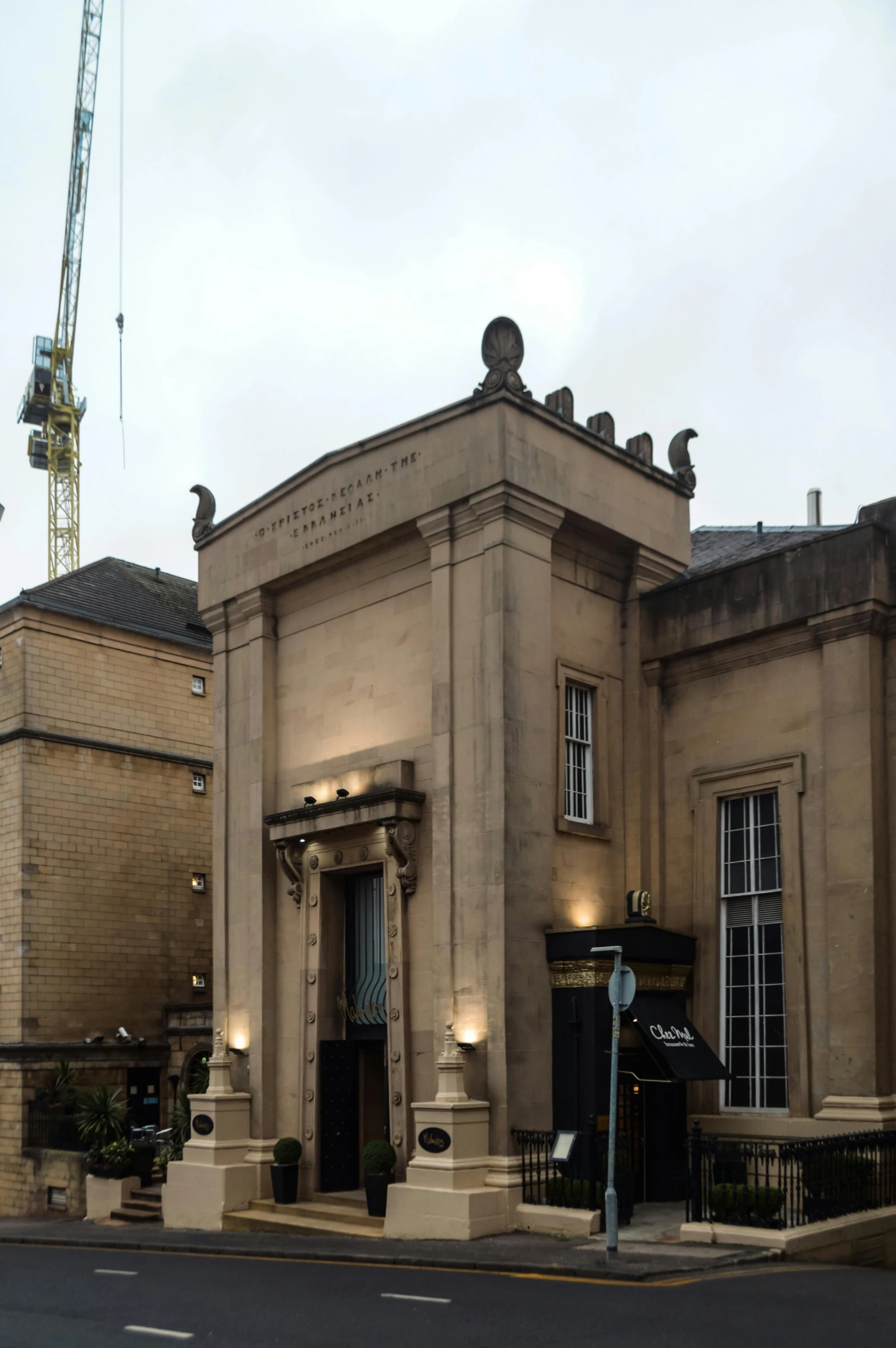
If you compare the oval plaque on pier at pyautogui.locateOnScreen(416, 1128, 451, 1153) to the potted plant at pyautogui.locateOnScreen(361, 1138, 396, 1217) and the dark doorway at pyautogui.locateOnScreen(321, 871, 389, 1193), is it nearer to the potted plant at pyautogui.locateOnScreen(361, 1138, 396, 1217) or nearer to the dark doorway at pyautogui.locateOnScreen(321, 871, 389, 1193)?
the potted plant at pyautogui.locateOnScreen(361, 1138, 396, 1217)

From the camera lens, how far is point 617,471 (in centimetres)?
2502

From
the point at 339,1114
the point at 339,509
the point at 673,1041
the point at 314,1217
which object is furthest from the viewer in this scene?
the point at 339,509

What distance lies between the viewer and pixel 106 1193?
2800cm

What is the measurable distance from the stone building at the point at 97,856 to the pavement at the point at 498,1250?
28.2 feet

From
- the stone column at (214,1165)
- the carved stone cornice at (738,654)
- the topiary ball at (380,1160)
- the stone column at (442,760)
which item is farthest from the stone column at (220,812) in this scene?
the carved stone cornice at (738,654)

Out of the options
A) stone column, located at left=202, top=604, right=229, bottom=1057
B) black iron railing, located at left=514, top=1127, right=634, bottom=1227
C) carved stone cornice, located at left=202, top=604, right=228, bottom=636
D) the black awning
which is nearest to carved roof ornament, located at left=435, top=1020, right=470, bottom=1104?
black iron railing, located at left=514, top=1127, right=634, bottom=1227

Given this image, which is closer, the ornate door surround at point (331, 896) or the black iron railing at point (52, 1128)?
the ornate door surround at point (331, 896)

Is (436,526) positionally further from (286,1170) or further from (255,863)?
(286,1170)

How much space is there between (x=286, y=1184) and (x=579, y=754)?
29.6 ft

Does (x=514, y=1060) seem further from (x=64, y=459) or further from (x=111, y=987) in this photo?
(x=64, y=459)

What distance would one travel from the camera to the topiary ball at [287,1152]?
2419cm

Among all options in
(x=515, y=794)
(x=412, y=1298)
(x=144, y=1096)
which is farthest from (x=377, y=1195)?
(x=144, y=1096)

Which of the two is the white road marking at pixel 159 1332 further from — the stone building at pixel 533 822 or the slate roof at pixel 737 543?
the slate roof at pixel 737 543

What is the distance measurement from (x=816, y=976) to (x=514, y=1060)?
4.97m
